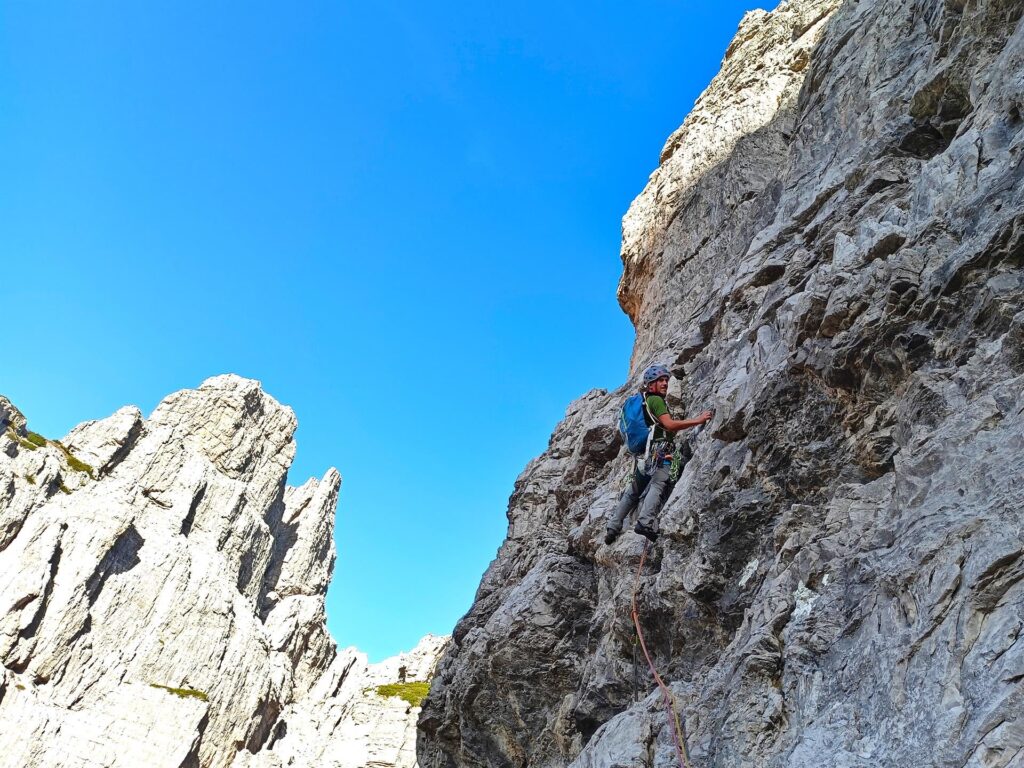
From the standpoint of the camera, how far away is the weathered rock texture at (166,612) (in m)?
57.6

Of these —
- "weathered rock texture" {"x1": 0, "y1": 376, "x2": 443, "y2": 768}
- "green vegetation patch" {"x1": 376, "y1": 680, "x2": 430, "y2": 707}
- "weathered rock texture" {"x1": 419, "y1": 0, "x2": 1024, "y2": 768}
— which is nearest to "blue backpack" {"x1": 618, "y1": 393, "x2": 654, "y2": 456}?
"weathered rock texture" {"x1": 419, "y1": 0, "x2": 1024, "y2": 768}

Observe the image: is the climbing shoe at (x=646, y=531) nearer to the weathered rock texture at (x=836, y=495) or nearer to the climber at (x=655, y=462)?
the climber at (x=655, y=462)

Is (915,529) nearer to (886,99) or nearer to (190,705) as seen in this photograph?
(886,99)

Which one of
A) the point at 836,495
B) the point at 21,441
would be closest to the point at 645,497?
the point at 836,495

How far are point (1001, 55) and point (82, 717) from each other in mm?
69010

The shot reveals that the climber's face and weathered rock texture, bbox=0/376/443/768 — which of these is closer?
the climber's face

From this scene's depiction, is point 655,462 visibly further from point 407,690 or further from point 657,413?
point 407,690

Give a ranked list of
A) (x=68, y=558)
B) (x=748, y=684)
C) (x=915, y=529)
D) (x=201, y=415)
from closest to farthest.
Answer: (x=915, y=529)
(x=748, y=684)
(x=68, y=558)
(x=201, y=415)

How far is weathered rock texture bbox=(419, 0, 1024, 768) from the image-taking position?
5918 mm

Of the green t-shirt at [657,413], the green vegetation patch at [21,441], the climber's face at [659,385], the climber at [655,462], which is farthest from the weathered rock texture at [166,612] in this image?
the climber's face at [659,385]

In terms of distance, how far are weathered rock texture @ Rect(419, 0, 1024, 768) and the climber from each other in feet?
1.46

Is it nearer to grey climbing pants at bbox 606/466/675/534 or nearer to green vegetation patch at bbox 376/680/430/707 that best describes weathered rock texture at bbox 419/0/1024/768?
grey climbing pants at bbox 606/466/675/534

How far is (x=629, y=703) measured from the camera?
10.6m

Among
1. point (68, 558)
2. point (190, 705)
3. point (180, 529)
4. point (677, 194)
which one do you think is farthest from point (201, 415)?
point (677, 194)
